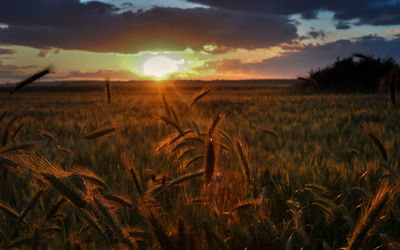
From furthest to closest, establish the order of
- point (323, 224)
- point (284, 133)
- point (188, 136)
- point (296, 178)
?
point (284, 133), point (296, 178), point (188, 136), point (323, 224)

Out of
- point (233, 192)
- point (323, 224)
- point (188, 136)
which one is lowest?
point (323, 224)

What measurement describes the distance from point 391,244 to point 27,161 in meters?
1.16

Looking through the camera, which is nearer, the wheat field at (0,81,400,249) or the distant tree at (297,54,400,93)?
the wheat field at (0,81,400,249)

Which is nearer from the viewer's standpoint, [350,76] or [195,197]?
[195,197]

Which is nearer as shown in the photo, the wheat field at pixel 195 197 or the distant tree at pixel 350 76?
the wheat field at pixel 195 197

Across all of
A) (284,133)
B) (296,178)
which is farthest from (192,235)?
(284,133)

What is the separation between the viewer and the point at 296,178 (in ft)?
5.65

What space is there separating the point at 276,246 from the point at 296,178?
779mm

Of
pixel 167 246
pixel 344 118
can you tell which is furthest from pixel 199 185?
pixel 344 118

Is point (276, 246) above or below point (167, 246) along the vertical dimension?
below

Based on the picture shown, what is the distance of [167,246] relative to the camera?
0.72m

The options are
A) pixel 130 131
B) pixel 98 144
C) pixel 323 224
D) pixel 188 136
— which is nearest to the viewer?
pixel 323 224

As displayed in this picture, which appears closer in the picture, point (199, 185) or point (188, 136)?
point (188, 136)

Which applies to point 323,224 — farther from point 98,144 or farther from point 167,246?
point 98,144
